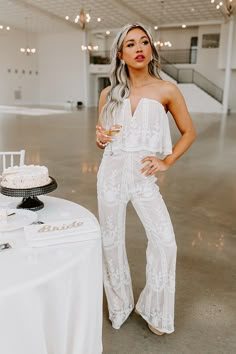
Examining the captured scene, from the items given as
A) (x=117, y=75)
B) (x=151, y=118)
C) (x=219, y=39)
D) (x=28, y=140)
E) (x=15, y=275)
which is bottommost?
(x=28, y=140)

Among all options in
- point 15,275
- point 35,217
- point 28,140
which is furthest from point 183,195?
point 28,140

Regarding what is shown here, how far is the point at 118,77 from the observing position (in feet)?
5.20

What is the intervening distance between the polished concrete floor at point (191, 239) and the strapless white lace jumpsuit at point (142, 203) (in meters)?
0.19

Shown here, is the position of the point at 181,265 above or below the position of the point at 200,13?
below

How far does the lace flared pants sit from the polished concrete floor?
16 cm

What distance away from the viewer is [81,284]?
3.60ft

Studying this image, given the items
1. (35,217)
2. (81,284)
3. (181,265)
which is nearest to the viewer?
(81,284)

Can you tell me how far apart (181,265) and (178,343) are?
86cm

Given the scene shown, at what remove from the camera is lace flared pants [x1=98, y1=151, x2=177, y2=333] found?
158 centimetres

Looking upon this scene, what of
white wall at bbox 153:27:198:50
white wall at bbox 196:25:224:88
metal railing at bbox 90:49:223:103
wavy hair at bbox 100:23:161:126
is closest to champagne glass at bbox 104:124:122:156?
wavy hair at bbox 100:23:161:126

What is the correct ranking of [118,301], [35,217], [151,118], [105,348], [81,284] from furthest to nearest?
1. [118,301]
2. [105,348]
3. [151,118]
4. [35,217]
5. [81,284]

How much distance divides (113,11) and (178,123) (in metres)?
18.2

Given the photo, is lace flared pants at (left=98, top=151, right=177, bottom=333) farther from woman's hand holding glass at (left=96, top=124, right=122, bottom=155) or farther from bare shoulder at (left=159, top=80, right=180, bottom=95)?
bare shoulder at (left=159, top=80, right=180, bottom=95)

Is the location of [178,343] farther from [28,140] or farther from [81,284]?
[28,140]
